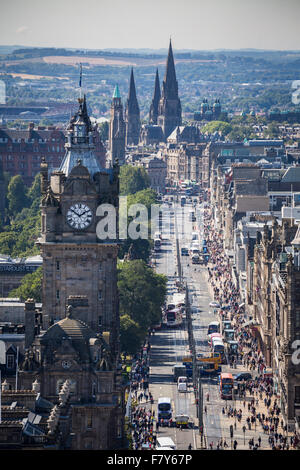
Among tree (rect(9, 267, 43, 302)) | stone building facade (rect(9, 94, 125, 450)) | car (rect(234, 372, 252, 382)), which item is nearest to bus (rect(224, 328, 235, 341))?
car (rect(234, 372, 252, 382))

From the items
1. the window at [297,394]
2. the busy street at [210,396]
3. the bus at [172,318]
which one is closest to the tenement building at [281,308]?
the window at [297,394]

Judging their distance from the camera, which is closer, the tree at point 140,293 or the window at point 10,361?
the window at point 10,361

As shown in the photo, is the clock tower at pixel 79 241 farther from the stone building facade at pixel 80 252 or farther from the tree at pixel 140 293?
the tree at pixel 140 293

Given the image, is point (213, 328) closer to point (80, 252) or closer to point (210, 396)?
point (210, 396)

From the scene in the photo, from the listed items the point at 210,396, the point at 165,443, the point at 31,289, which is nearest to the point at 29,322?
the point at 165,443

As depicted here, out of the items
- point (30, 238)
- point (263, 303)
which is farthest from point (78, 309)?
point (30, 238)
